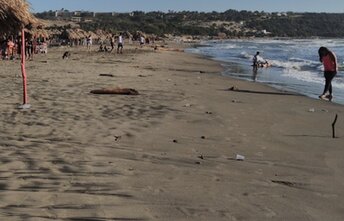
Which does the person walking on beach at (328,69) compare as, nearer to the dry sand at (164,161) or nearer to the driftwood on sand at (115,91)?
the dry sand at (164,161)

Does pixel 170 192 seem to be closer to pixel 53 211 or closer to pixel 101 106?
pixel 53 211

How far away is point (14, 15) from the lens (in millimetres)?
7324

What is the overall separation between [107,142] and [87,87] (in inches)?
259

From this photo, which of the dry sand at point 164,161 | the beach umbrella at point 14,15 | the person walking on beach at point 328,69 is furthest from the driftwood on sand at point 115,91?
the person walking on beach at point 328,69

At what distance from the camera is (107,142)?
709cm

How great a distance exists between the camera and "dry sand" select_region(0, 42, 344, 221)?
15.1 feet

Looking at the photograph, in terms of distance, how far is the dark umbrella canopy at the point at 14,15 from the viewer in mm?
7180

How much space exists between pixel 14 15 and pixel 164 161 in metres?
3.13

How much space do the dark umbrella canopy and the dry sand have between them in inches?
59.9

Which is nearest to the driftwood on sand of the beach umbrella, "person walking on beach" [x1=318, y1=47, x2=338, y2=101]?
the beach umbrella

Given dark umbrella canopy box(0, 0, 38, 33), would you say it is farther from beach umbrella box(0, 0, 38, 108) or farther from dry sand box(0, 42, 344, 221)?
dry sand box(0, 42, 344, 221)

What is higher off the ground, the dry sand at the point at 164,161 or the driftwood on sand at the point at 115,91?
the driftwood on sand at the point at 115,91

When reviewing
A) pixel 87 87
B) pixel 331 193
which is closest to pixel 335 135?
pixel 331 193

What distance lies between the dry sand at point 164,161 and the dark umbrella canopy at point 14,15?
152 cm
